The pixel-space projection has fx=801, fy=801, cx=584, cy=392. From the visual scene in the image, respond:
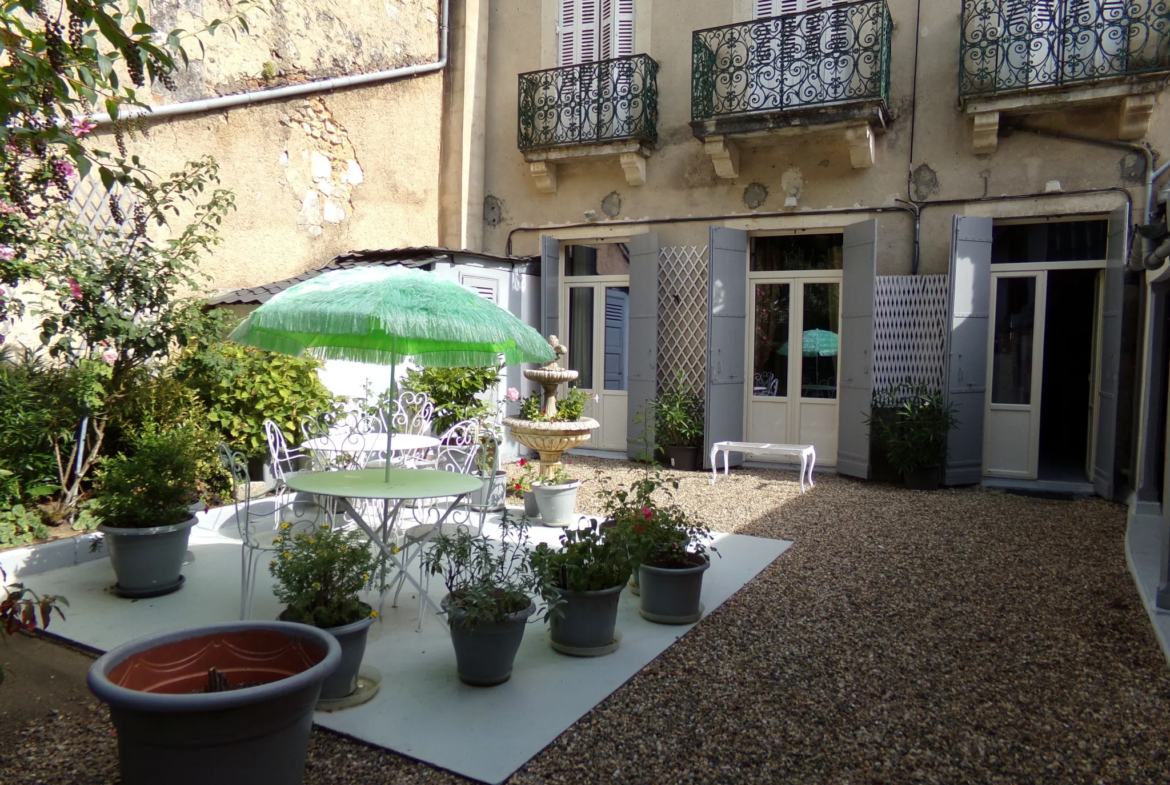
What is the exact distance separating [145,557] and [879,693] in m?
3.52

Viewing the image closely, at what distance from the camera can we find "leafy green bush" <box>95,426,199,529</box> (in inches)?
161

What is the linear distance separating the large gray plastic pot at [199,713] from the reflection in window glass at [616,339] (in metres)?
7.55

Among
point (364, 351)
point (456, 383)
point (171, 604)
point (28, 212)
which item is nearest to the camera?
point (28, 212)

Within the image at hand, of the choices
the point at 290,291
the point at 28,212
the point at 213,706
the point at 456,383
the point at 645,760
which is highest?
the point at 28,212

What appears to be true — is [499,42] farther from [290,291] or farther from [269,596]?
[269,596]

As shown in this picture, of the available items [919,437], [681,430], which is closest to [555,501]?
[681,430]

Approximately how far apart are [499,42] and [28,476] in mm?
7578

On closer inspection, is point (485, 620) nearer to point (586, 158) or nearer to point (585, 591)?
point (585, 591)

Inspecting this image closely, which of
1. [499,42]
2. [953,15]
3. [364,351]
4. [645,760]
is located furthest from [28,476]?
[953,15]

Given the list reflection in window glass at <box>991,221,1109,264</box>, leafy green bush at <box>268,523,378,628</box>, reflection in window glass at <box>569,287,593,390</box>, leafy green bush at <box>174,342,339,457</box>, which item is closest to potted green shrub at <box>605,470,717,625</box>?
leafy green bush at <box>268,523,378,628</box>

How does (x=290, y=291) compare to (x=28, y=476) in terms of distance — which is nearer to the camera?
(x=290, y=291)

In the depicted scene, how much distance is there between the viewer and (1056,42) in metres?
7.25

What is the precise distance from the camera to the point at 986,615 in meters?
4.11

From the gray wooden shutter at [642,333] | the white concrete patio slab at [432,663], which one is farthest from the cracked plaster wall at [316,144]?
the white concrete patio slab at [432,663]
